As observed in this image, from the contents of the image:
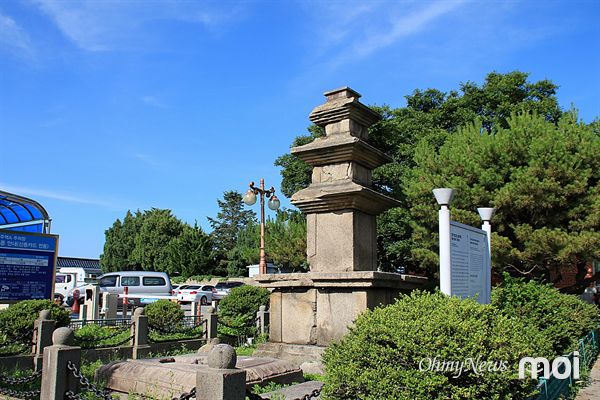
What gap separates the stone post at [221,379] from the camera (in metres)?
4.13

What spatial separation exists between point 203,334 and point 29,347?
4.20m

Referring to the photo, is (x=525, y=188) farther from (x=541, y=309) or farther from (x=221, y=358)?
(x=221, y=358)

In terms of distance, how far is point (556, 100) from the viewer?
28.7 m

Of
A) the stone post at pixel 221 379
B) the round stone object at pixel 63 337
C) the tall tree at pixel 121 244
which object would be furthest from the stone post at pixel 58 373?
the tall tree at pixel 121 244

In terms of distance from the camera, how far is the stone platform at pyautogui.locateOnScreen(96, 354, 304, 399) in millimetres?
6113

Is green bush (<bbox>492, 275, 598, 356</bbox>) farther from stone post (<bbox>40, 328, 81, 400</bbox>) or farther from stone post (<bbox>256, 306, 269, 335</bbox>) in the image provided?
stone post (<bbox>40, 328, 81, 400</bbox>)

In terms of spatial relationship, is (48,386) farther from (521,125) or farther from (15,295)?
(521,125)

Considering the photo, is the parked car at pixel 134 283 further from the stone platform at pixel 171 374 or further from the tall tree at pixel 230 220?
the tall tree at pixel 230 220

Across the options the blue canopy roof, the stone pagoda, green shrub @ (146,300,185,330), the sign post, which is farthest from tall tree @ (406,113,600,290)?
the blue canopy roof

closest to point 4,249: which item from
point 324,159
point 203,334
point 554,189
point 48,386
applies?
point 203,334

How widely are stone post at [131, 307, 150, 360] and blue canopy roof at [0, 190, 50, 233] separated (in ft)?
13.3

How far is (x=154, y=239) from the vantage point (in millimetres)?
57031

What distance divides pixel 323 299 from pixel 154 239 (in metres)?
51.7

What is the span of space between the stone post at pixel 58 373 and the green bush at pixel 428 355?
3089mm
